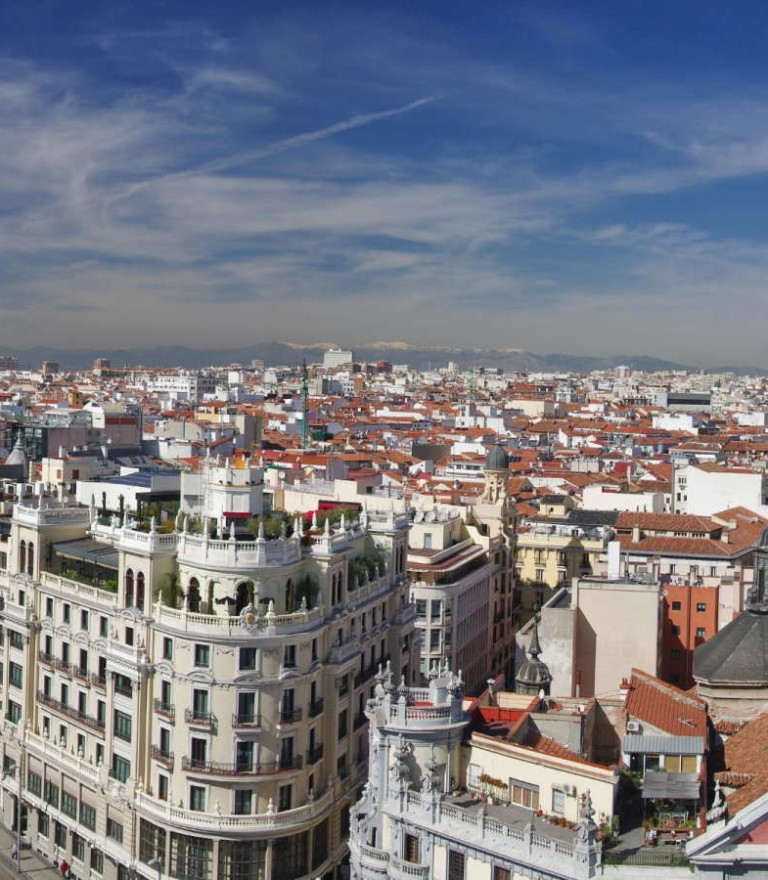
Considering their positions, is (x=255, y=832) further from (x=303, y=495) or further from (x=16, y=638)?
(x=303, y=495)

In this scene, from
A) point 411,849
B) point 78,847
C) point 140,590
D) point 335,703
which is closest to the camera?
point 411,849

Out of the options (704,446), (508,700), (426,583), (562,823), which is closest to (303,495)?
(426,583)

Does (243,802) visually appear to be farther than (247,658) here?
Yes

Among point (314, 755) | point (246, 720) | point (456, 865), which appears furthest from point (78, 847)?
point (456, 865)

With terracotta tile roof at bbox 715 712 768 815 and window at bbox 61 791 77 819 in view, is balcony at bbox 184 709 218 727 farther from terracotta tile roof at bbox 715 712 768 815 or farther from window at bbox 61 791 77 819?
terracotta tile roof at bbox 715 712 768 815

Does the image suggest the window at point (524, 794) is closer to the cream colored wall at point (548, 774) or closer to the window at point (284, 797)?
the cream colored wall at point (548, 774)

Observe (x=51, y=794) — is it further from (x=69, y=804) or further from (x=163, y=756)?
(x=163, y=756)

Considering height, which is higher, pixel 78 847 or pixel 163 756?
pixel 163 756

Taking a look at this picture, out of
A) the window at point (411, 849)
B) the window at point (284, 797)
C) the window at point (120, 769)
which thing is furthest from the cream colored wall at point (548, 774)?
the window at point (120, 769)
